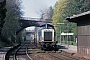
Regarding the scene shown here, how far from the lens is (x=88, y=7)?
8406 centimetres

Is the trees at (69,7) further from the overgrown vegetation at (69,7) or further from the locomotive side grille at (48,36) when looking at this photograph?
the locomotive side grille at (48,36)

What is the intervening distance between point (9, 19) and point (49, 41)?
68.8 feet

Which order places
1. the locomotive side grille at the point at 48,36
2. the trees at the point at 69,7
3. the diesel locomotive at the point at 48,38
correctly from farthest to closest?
1. the trees at the point at 69,7
2. the locomotive side grille at the point at 48,36
3. the diesel locomotive at the point at 48,38

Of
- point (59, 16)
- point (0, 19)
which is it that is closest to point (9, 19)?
point (0, 19)

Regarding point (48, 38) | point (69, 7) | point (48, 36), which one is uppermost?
point (69, 7)

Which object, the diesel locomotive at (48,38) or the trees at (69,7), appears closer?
the diesel locomotive at (48,38)

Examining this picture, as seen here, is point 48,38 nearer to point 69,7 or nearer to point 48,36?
point 48,36

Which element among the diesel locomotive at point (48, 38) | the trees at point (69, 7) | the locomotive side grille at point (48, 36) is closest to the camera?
the diesel locomotive at point (48, 38)

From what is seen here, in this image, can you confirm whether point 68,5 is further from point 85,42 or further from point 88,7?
point 85,42

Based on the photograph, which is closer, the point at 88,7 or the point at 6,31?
the point at 6,31

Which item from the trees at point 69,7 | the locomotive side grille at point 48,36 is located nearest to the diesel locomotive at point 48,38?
the locomotive side grille at point 48,36

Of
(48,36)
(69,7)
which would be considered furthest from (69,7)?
(48,36)

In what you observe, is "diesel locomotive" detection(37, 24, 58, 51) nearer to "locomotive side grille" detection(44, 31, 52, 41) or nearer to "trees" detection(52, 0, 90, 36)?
"locomotive side grille" detection(44, 31, 52, 41)

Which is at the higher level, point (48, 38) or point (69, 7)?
point (69, 7)
